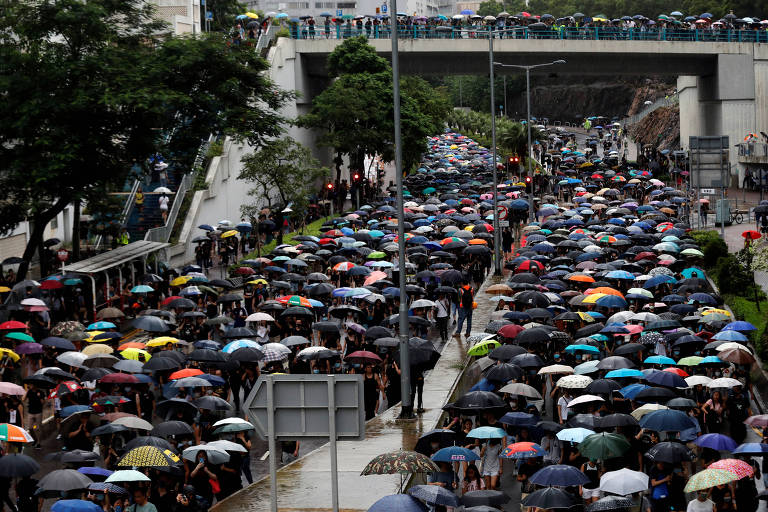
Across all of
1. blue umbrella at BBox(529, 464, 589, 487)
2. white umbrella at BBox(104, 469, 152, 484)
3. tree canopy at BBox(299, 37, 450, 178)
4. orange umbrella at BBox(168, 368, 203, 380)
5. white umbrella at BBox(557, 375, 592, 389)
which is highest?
tree canopy at BBox(299, 37, 450, 178)

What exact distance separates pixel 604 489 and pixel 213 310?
1807 cm

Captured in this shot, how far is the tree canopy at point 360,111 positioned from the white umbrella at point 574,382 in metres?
38.7

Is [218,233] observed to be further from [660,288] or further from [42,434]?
[42,434]

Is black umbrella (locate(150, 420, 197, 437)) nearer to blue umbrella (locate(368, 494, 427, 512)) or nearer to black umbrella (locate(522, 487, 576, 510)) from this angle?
blue umbrella (locate(368, 494, 427, 512))

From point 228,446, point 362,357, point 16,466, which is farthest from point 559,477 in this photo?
point 362,357

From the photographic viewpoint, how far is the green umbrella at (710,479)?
44.9 ft

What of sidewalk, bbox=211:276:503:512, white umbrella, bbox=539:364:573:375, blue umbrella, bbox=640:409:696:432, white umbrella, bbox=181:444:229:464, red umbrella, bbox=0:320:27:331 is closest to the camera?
white umbrella, bbox=181:444:229:464

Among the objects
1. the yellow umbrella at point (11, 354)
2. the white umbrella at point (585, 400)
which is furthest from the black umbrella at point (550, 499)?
the yellow umbrella at point (11, 354)

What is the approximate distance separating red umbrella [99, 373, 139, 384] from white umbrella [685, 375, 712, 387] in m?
9.22

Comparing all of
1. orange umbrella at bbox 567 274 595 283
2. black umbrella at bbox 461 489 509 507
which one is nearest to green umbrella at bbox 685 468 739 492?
black umbrella at bbox 461 489 509 507

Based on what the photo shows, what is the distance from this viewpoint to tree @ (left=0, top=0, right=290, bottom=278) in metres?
35.5

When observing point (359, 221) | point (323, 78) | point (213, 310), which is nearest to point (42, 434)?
point (213, 310)

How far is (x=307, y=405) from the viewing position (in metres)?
12.4

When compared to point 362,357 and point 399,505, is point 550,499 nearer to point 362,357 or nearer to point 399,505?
A: point 399,505
